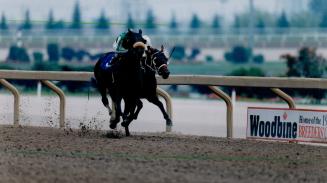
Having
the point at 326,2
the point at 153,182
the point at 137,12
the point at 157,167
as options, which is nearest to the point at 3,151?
the point at 157,167

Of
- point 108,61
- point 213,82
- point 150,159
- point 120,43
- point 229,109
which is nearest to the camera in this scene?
point 150,159

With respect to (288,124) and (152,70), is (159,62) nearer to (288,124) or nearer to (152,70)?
(152,70)

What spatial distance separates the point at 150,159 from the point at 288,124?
3.04m

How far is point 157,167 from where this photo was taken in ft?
35.2

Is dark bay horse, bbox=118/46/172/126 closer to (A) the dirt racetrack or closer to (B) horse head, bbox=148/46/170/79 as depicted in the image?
(B) horse head, bbox=148/46/170/79

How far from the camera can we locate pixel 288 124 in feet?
45.9

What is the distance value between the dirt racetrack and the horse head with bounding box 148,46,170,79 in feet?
2.97

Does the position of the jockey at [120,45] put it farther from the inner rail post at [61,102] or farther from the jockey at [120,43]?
the inner rail post at [61,102]

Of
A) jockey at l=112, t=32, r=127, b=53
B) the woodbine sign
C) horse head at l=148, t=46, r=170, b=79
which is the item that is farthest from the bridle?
the woodbine sign

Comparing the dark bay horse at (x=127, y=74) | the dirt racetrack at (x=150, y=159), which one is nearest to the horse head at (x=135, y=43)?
the dark bay horse at (x=127, y=74)

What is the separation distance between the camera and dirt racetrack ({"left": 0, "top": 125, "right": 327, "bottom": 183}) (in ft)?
32.9

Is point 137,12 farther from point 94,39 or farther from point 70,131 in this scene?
point 70,131

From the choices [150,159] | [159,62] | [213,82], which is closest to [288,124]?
[213,82]

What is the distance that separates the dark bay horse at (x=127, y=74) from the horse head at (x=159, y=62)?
0.21m
